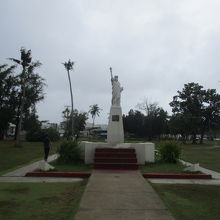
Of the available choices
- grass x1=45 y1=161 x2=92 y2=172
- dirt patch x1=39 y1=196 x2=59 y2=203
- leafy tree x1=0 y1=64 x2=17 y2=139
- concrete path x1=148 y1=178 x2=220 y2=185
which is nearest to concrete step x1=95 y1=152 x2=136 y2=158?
grass x1=45 y1=161 x2=92 y2=172

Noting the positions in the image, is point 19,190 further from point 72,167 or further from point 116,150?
point 116,150

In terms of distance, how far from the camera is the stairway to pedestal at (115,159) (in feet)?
46.0

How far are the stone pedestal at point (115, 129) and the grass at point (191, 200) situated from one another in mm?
6986

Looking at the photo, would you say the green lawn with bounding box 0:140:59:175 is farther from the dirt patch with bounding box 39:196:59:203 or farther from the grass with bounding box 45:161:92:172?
the dirt patch with bounding box 39:196:59:203

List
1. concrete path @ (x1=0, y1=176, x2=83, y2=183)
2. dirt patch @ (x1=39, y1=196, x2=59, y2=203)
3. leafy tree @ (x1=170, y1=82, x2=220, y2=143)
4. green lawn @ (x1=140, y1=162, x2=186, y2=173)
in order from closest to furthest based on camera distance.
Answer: dirt patch @ (x1=39, y1=196, x2=59, y2=203) < concrete path @ (x1=0, y1=176, x2=83, y2=183) < green lawn @ (x1=140, y1=162, x2=186, y2=173) < leafy tree @ (x1=170, y1=82, x2=220, y2=143)

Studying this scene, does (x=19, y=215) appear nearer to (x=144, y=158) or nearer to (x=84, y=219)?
(x=84, y=219)

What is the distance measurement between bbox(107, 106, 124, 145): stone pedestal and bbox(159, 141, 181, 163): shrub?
7.50ft

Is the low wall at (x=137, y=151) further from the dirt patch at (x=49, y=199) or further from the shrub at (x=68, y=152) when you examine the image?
the dirt patch at (x=49, y=199)

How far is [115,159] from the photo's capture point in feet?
47.8

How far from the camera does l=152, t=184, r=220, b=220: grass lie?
6607 mm

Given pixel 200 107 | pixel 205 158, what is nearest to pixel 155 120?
pixel 200 107

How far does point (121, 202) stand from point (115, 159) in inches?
282

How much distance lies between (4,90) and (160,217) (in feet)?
163

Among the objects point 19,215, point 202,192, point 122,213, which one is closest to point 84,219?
point 122,213
